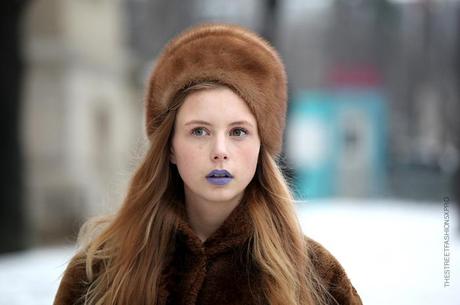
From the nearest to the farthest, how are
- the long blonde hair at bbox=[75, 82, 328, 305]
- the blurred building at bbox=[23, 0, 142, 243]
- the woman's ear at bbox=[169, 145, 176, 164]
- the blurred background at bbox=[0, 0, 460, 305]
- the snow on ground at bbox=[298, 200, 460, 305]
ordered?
the long blonde hair at bbox=[75, 82, 328, 305]
the woman's ear at bbox=[169, 145, 176, 164]
the snow on ground at bbox=[298, 200, 460, 305]
the blurred background at bbox=[0, 0, 460, 305]
the blurred building at bbox=[23, 0, 142, 243]

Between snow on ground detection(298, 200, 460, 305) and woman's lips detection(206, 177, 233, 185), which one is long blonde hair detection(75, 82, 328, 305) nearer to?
woman's lips detection(206, 177, 233, 185)

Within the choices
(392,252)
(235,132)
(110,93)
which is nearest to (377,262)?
(392,252)

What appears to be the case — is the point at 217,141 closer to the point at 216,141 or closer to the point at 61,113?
the point at 216,141

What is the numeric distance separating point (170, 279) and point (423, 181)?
15.8 m

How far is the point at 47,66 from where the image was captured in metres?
12.9

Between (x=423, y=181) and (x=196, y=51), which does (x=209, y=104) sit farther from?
(x=423, y=181)

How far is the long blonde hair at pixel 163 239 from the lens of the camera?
2.37 meters

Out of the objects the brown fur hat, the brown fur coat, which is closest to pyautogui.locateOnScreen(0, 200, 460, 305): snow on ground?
the brown fur coat

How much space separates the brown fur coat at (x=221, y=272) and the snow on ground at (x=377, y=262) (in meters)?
0.55

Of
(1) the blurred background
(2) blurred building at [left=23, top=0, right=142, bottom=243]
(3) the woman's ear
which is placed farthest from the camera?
(2) blurred building at [left=23, top=0, right=142, bottom=243]

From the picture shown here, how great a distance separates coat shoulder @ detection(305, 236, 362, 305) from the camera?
2.44 m

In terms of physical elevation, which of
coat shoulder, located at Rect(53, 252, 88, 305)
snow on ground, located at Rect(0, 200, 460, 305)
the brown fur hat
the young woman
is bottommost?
snow on ground, located at Rect(0, 200, 460, 305)

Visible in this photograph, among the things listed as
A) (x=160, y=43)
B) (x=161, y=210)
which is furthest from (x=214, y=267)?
(x=160, y=43)

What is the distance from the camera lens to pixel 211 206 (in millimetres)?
2459
